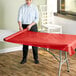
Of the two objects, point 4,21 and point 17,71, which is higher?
point 4,21

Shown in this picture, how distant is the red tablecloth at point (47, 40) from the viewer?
2.67 meters

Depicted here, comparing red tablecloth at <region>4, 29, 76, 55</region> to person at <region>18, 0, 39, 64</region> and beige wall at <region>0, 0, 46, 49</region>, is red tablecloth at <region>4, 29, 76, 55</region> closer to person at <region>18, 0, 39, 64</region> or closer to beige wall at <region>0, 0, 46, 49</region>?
person at <region>18, 0, 39, 64</region>

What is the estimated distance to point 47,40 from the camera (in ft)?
9.66

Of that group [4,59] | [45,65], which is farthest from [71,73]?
[4,59]

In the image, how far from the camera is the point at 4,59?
425 cm

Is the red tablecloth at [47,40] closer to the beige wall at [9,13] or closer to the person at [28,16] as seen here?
the person at [28,16]

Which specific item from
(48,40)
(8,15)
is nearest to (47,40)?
(48,40)

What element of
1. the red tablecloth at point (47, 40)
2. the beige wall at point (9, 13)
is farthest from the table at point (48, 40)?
the beige wall at point (9, 13)

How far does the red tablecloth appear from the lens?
105 inches

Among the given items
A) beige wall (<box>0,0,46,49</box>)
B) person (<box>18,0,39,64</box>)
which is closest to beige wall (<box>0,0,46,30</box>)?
beige wall (<box>0,0,46,49</box>)

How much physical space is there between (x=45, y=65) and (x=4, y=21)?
4.82 feet

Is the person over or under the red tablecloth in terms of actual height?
over

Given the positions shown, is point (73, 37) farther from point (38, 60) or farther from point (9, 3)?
point (9, 3)

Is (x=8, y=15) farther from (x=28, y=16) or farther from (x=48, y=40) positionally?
(x=48, y=40)
